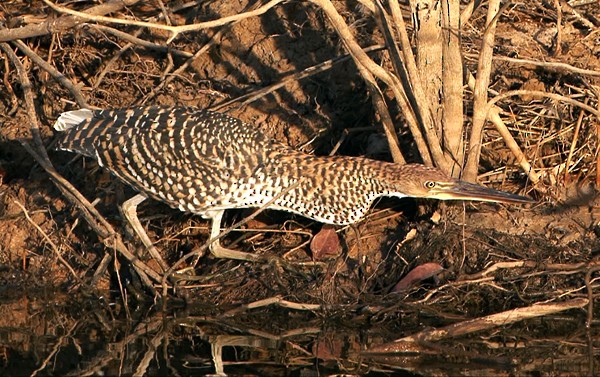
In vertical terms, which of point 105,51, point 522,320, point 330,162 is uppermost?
point 105,51

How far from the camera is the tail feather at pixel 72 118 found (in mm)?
7496

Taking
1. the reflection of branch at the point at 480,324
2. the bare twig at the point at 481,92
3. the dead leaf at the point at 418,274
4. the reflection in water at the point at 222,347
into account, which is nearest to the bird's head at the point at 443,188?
the bare twig at the point at 481,92

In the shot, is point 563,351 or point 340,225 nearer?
point 563,351

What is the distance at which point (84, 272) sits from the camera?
306 inches

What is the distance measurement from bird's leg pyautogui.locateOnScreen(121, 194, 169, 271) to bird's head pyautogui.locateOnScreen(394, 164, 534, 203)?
1756 millimetres

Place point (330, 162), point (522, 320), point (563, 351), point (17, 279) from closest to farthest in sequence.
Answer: point (563, 351) < point (522, 320) < point (330, 162) < point (17, 279)

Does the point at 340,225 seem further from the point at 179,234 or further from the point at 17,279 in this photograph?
the point at 17,279

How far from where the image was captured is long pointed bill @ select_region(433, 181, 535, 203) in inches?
272

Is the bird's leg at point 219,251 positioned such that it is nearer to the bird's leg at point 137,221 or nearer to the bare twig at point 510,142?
the bird's leg at point 137,221

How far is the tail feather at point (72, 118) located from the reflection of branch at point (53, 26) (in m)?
0.59

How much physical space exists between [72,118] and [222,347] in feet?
6.75

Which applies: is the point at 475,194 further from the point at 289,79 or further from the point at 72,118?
the point at 72,118

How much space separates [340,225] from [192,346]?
1.47 m

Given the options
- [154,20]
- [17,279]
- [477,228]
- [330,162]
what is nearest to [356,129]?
[330,162]
